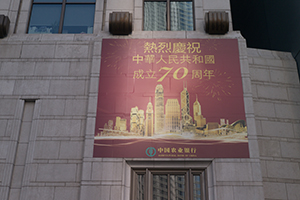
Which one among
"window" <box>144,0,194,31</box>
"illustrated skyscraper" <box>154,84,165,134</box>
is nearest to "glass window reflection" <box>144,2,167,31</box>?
"window" <box>144,0,194,31</box>

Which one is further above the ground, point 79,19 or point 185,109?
point 79,19

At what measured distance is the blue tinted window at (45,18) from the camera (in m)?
14.6

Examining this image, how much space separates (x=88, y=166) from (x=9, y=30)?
7119 mm

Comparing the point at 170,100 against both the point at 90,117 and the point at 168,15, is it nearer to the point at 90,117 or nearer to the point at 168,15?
the point at 90,117

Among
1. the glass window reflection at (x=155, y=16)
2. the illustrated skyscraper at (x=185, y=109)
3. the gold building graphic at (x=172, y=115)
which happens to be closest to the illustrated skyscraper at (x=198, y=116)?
the illustrated skyscraper at (x=185, y=109)

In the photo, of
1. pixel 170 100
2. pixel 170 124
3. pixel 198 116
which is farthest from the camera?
pixel 170 100

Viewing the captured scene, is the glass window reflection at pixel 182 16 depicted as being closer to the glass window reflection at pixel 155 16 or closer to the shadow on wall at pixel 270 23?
the glass window reflection at pixel 155 16

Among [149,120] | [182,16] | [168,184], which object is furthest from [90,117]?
[182,16]

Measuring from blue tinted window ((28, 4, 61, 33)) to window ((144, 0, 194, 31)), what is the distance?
3986 mm

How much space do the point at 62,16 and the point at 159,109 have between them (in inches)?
250

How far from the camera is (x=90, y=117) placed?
1230cm

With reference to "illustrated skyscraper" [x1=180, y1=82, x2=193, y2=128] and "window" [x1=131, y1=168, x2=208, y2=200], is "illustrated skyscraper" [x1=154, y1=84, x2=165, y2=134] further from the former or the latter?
"window" [x1=131, y1=168, x2=208, y2=200]

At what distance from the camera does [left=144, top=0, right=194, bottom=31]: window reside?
1453 cm

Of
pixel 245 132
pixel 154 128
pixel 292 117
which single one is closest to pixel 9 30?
pixel 154 128
